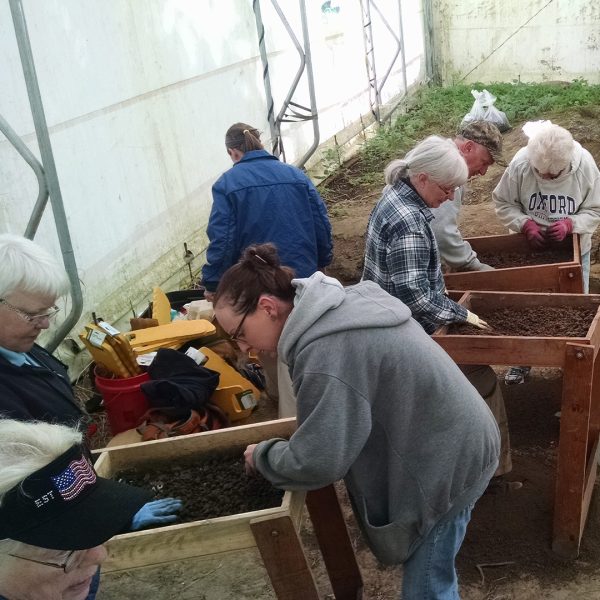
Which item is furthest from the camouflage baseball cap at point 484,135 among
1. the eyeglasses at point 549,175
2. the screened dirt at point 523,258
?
the screened dirt at point 523,258

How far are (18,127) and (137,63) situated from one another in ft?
5.52

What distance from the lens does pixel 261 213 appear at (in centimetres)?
457

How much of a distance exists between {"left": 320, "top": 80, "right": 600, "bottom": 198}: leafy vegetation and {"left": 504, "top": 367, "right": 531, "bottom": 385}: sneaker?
5.53 meters

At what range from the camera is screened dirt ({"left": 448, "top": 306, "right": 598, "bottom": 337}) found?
346 centimetres

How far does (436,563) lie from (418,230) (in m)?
1.53

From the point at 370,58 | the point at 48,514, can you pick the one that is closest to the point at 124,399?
the point at 48,514

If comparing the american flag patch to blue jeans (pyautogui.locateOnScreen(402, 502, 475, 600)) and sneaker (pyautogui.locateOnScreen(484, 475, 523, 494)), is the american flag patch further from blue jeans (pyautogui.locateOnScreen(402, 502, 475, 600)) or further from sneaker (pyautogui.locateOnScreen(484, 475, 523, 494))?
sneaker (pyautogui.locateOnScreen(484, 475, 523, 494))

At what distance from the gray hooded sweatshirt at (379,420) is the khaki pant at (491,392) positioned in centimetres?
138

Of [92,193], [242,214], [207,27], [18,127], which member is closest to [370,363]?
[242,214]

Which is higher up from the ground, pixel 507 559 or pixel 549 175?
pixel 549 175

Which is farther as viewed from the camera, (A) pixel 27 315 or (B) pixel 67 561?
(A) pixel 27 315

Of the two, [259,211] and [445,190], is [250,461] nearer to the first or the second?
[445,190]

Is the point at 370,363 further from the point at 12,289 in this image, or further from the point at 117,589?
the point at 12,289

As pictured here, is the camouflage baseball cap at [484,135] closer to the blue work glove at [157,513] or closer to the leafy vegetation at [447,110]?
the blue work glove at [157,513]
